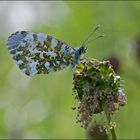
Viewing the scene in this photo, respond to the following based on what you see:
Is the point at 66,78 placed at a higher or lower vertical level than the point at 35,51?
higher

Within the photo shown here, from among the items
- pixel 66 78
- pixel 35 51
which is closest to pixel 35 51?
pixel 35 51

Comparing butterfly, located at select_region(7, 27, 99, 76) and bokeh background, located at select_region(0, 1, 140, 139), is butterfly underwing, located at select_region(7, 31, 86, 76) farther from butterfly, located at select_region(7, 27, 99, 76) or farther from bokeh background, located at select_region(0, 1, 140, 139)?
bokeh background, located at select_region(0, 1, 140, 139)

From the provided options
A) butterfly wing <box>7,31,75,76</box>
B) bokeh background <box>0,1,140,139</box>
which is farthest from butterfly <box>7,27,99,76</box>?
bokeh background <box>0,1,140,139</box>

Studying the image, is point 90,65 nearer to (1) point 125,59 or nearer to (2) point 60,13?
(1) point 125,59

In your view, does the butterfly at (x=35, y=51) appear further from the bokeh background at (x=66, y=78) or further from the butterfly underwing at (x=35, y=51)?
the bokeh background at (x=66, y=78)

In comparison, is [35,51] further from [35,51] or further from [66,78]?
[66,78]

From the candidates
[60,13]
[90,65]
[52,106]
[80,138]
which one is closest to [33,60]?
[90,65]

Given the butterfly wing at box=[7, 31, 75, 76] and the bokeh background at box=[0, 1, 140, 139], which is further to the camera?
the bokeh background at box=[0, 1, 140, 139]

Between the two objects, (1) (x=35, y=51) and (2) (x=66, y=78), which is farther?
(2) (x=66, y=78)
